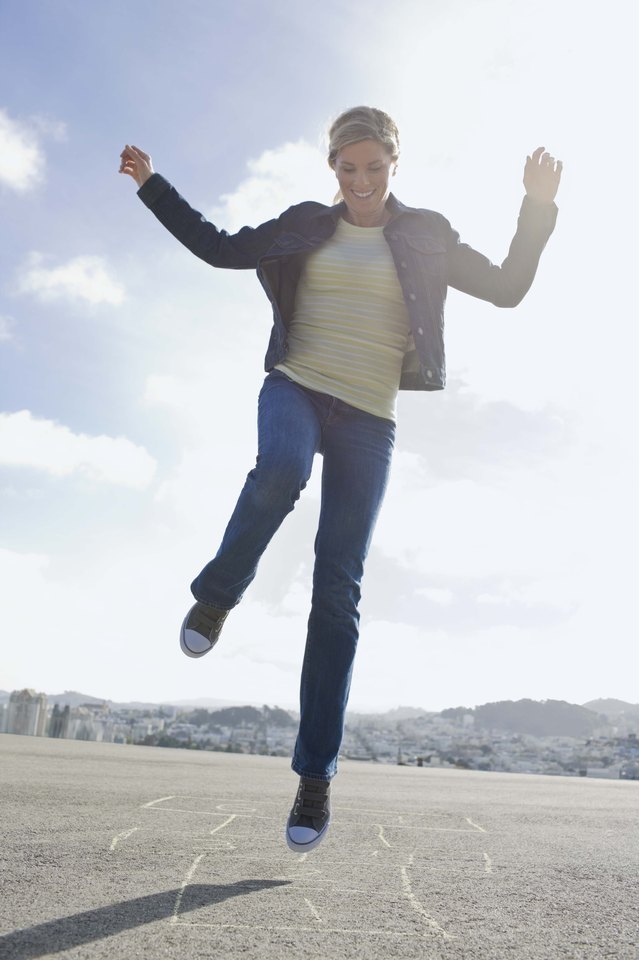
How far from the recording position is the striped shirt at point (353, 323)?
3381mm

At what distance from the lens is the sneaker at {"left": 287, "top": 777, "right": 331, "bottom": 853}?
117 inches

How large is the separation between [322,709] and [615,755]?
1656 centimetres

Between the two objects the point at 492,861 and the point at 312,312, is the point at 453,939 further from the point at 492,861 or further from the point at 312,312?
the point at 312,312

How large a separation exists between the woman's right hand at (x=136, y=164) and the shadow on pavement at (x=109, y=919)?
2.71 meters

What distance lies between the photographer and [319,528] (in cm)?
329

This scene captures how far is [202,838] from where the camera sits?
3.48 m

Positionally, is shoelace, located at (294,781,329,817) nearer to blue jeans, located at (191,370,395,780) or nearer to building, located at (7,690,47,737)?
blue jeans, located at (191,370,395,780)

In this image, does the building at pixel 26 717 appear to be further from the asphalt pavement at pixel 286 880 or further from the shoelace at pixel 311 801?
the shoelace at pixel 311 801

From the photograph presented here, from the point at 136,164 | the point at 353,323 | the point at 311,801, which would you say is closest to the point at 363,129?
the point at 353,323

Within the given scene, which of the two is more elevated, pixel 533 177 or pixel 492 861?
pixel 533 177

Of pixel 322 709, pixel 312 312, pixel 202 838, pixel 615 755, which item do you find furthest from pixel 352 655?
pixel 615 755

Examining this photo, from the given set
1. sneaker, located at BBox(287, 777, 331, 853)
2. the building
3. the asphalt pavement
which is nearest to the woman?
sneaker, located at BBox(287, 777, 331, 853)

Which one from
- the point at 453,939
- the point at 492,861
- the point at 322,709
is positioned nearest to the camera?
the point at 453,939

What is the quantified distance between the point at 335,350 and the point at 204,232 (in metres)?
0.80
